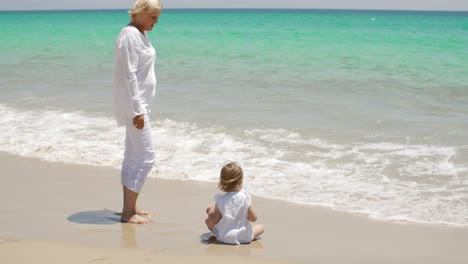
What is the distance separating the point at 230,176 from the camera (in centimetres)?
401

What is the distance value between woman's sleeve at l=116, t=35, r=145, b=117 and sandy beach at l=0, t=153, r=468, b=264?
3.15 ft

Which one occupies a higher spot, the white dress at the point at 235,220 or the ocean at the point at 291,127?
the white dress at the point at 235,220

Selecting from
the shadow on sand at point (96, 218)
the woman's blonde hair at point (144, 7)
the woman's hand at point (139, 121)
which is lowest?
the shadow on sand at point (96, 218)

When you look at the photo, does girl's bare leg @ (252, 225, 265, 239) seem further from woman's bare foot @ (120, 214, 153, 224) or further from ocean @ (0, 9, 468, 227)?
ocean @ (0, 9, 468, 227)

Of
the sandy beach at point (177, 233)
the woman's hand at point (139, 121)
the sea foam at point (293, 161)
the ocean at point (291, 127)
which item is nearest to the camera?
the sandy beach at point (177, 233)

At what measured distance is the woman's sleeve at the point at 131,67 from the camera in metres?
4.04

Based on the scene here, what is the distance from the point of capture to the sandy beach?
3656mm

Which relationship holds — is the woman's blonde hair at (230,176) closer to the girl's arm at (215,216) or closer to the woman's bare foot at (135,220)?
the girl's arm at (215,216)

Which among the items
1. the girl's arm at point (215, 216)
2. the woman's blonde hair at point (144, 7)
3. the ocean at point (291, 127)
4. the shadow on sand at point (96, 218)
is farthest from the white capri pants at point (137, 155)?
the ocean at point (291, 127)

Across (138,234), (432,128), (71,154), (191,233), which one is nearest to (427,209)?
(191,233)

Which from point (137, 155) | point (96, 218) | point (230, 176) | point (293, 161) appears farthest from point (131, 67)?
point (293, 161)

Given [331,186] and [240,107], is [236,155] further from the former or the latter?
[240,107]

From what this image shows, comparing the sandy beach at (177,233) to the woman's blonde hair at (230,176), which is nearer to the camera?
the sandy beach at (177,233)

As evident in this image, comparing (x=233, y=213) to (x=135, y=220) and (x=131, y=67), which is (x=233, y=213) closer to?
(x=135, y=220)
